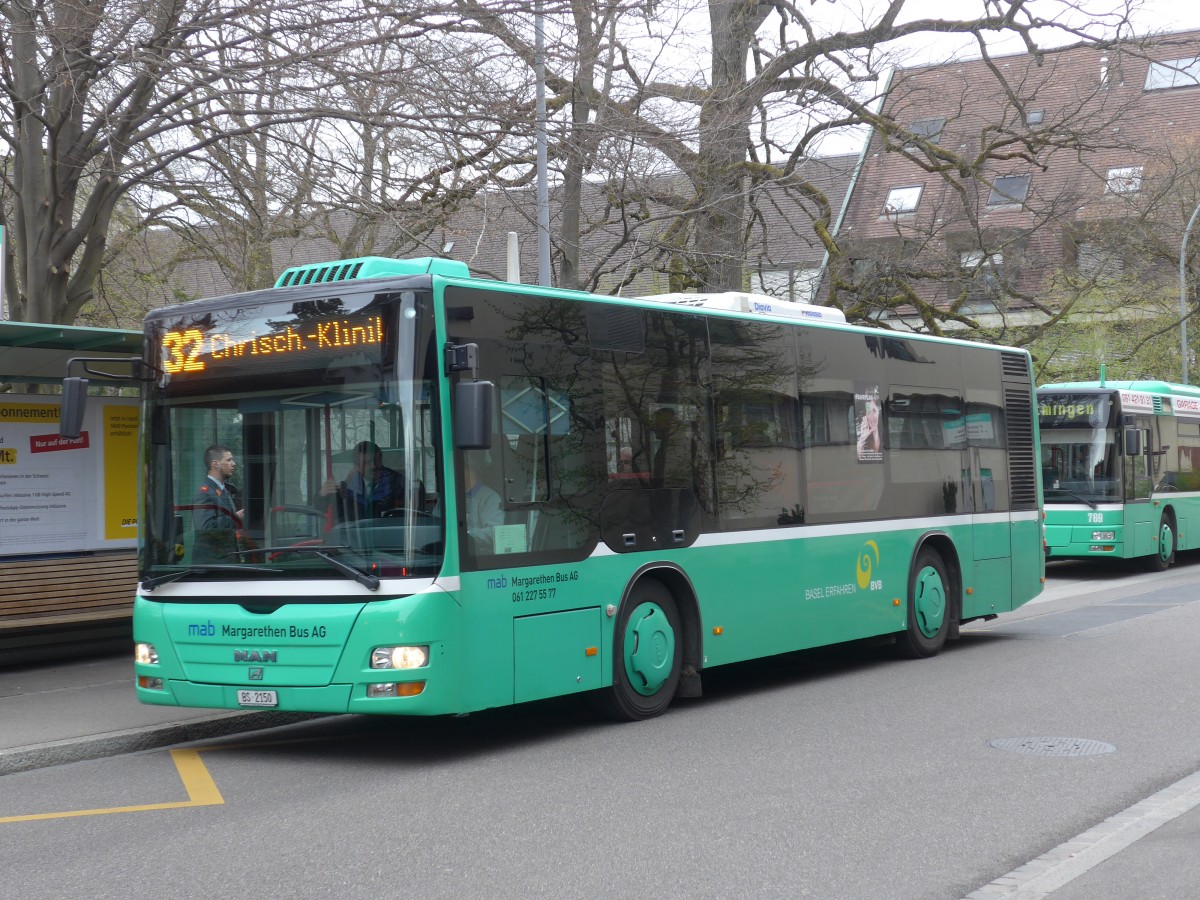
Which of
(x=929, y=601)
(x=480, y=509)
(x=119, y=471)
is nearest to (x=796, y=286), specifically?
(x=929, y=601)

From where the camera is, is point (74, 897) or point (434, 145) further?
point (434, 145)

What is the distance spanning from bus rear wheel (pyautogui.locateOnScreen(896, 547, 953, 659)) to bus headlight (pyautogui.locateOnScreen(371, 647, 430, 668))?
Answer: 6015 millimetres

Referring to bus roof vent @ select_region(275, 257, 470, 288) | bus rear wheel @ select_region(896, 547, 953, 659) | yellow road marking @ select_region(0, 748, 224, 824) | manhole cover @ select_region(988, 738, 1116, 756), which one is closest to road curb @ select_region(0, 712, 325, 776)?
yellow road marking @ select_region(0, 748, 224, 824)

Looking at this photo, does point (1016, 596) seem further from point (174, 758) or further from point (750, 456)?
point (174, 758)

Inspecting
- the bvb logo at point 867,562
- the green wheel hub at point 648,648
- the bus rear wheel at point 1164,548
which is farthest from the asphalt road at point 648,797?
the bus rear wheel at point 1164,548

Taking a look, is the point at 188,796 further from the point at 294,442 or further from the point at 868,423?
the point at 868,423

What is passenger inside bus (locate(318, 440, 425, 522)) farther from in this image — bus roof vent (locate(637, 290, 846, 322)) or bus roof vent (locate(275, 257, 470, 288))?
bus roof vent (locate(637, 290, 846, 322))

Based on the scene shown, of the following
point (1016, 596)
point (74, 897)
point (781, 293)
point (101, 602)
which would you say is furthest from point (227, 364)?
point (781, 293)

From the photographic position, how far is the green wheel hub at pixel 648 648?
9.62m

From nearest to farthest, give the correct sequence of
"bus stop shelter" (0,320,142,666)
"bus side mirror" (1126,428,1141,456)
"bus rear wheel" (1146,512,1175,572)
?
"bus stop shelter" (0,320,142,666) → "bus side mirror" (1126,428,1141,456) → "bus rear wheel" (1146,512,1175,572)

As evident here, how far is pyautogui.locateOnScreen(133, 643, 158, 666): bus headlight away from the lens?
8.80m

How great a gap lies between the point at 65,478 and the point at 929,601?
7.68 m

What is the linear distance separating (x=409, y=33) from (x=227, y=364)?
16.7ft

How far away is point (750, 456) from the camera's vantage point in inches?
427
